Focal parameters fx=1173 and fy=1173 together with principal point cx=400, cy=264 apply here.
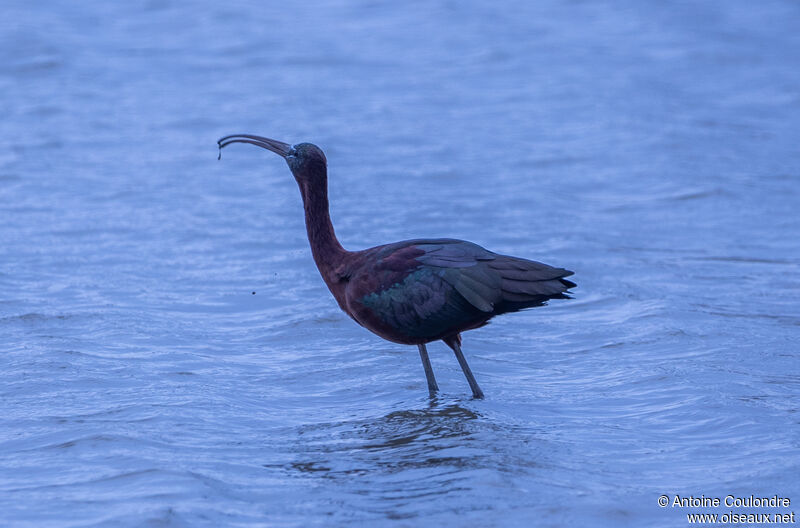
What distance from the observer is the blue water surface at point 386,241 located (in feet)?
19.6

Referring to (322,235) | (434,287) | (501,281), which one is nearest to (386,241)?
(322,235)

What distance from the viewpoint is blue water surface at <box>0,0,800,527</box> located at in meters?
5.97

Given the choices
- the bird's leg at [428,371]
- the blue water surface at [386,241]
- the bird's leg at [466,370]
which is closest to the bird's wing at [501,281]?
the bird's leg at [466,370]

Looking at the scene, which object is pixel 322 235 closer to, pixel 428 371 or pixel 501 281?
pixel 428 371

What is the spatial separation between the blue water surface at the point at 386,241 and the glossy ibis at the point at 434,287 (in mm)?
548

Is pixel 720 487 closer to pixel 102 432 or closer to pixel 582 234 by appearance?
pixel 102 432

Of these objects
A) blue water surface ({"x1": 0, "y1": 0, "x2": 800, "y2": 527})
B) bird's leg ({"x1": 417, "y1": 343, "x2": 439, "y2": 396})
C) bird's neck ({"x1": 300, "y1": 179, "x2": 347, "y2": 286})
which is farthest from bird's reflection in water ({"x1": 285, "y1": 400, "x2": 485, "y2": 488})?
bird's neck ({"x1": 300, "y1": 179, "x2": 347, "y2": 286})

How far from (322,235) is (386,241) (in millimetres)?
4164

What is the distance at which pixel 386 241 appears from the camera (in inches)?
457

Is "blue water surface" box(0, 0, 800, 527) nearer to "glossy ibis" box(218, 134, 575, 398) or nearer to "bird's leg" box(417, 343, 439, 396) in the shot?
"bird's leg" box(417, 343, 439, 396)

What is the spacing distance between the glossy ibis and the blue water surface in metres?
0.55

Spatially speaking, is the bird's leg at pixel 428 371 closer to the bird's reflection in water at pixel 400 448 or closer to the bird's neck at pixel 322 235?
the bird's reflection in water at pixel 400 448

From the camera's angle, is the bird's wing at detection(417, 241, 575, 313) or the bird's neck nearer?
the bird's wing at detection(417, 241, 575, 313)

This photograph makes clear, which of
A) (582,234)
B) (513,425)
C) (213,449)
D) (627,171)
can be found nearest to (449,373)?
(513,425)
